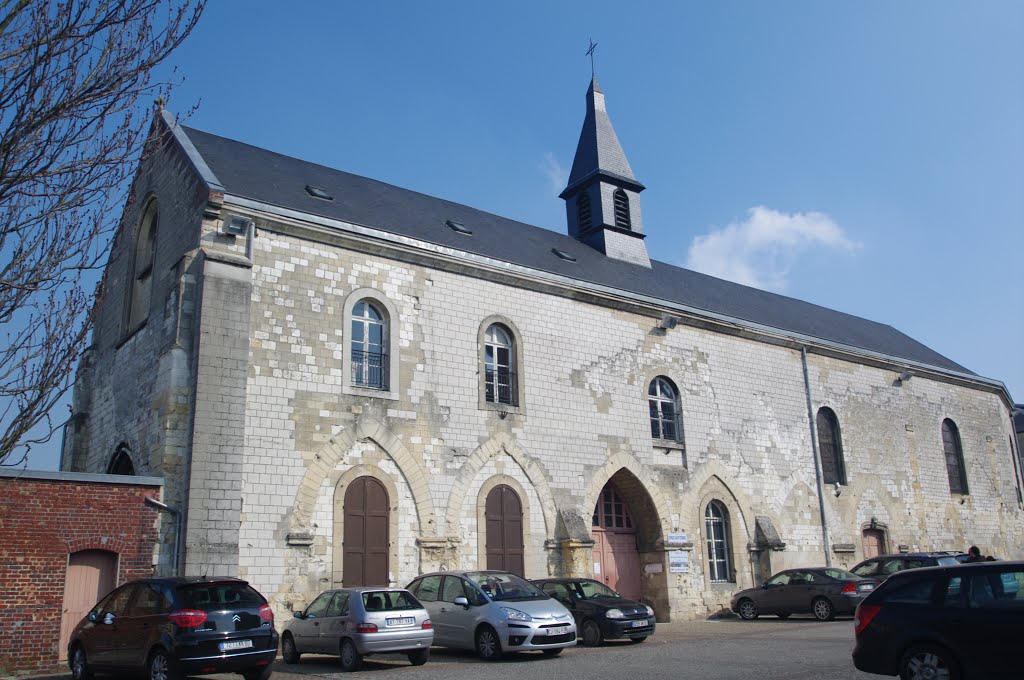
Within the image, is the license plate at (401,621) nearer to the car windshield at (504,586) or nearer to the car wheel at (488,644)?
the car wheel at (488,644)

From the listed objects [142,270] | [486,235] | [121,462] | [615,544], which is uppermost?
[486,235]

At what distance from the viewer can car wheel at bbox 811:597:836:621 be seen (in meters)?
17.1

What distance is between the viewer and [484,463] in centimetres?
1667

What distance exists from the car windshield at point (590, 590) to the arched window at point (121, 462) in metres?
8.03

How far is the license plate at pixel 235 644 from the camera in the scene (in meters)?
9.13

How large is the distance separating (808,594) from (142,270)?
1489 cm

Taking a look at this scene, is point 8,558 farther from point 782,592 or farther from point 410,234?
point 782,592

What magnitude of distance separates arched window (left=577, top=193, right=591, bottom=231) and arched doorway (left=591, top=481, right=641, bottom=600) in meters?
8.93

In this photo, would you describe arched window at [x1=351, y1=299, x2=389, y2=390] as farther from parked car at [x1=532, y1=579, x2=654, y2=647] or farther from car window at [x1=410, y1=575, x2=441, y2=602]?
parked car at [x1=532, y1=579, x2=654, y2=647]

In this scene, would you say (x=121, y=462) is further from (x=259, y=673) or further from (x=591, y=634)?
(x=591, y=634)

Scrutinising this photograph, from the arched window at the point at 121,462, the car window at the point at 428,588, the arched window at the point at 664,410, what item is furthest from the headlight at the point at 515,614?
the arched window at the point at 664,410

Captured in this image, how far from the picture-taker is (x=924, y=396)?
2756 centimetres

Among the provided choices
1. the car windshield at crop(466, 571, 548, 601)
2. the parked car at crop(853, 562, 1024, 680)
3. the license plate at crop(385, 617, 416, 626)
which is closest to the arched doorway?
the car windshield at crop(466, 571, 548, 601)

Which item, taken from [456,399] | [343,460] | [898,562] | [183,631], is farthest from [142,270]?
[898,562]
